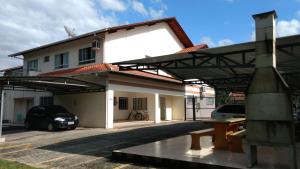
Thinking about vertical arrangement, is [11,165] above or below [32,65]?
below

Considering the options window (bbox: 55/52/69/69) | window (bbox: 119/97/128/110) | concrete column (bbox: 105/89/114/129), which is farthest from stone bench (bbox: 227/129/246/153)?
window (bbox: 119/97/128/110)

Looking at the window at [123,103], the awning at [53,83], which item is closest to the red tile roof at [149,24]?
the awning at [53,83]

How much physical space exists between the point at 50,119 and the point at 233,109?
10740 millimetres

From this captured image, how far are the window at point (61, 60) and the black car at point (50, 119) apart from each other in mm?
4899

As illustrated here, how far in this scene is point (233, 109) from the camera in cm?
1518

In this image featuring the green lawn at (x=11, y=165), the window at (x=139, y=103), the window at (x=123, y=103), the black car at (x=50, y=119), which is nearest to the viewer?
the green lawn at (x=11, y=165)

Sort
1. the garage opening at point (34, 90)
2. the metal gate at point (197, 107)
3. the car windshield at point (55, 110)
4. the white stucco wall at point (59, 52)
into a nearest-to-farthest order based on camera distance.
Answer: the garage opening at point (34, 90) → the car windshield at point (55, 110) → the white stucco wall at point (59, 52) → the metal gate at point (197, 107)

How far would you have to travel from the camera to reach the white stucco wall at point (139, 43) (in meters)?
20.1

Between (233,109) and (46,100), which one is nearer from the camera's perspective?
(233,109)

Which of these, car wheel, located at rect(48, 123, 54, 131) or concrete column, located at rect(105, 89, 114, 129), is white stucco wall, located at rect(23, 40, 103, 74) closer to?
concrete column, located at rect(105, 89, 114, 129)

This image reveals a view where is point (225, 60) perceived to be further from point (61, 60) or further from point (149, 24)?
point (61, 60)

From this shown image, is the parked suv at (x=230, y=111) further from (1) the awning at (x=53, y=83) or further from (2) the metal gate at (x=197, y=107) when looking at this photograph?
(2) the metal gate at (x=197, y=107)

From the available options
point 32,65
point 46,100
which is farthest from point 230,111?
point 32,65

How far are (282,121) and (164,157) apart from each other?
307 centimetres
